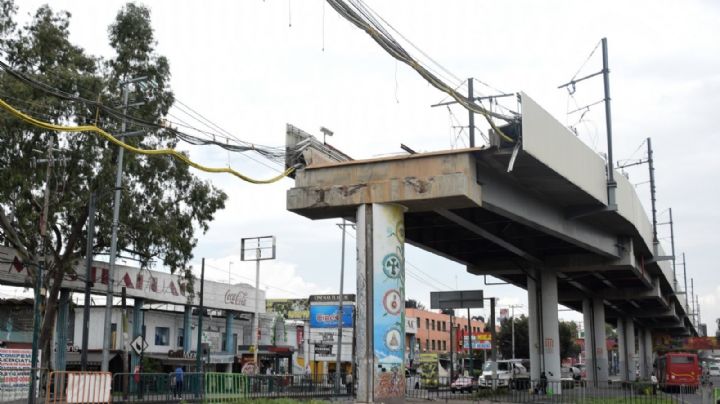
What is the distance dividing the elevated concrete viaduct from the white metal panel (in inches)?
1.5

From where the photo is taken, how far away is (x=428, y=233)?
3659 centimetres

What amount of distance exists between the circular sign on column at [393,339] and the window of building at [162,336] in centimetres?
3154

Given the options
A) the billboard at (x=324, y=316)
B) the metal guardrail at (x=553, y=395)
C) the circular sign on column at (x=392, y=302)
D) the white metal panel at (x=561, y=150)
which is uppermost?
the white metal panel at (x=561, y=150)

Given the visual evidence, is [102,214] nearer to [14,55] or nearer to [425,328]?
[14,55]

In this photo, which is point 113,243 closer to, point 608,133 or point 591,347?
point 608,133

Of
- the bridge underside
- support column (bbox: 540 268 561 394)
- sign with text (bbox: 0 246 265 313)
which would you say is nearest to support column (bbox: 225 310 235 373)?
sign with text (bbox: 0 246 265 313)

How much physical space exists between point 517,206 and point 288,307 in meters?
77.6

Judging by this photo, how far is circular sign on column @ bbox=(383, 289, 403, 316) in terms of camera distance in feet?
80.0

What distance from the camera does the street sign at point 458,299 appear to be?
4372cm

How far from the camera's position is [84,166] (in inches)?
1297

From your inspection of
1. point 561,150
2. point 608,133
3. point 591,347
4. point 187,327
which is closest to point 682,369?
point 591,347

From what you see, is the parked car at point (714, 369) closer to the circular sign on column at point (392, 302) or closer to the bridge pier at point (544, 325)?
the bridge pier at point (544, 325)

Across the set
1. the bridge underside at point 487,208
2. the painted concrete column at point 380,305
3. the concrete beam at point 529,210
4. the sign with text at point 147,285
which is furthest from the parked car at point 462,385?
the painted concrete column at point 380,305

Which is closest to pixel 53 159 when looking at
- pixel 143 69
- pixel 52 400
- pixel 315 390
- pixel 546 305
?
pixel 143 69
